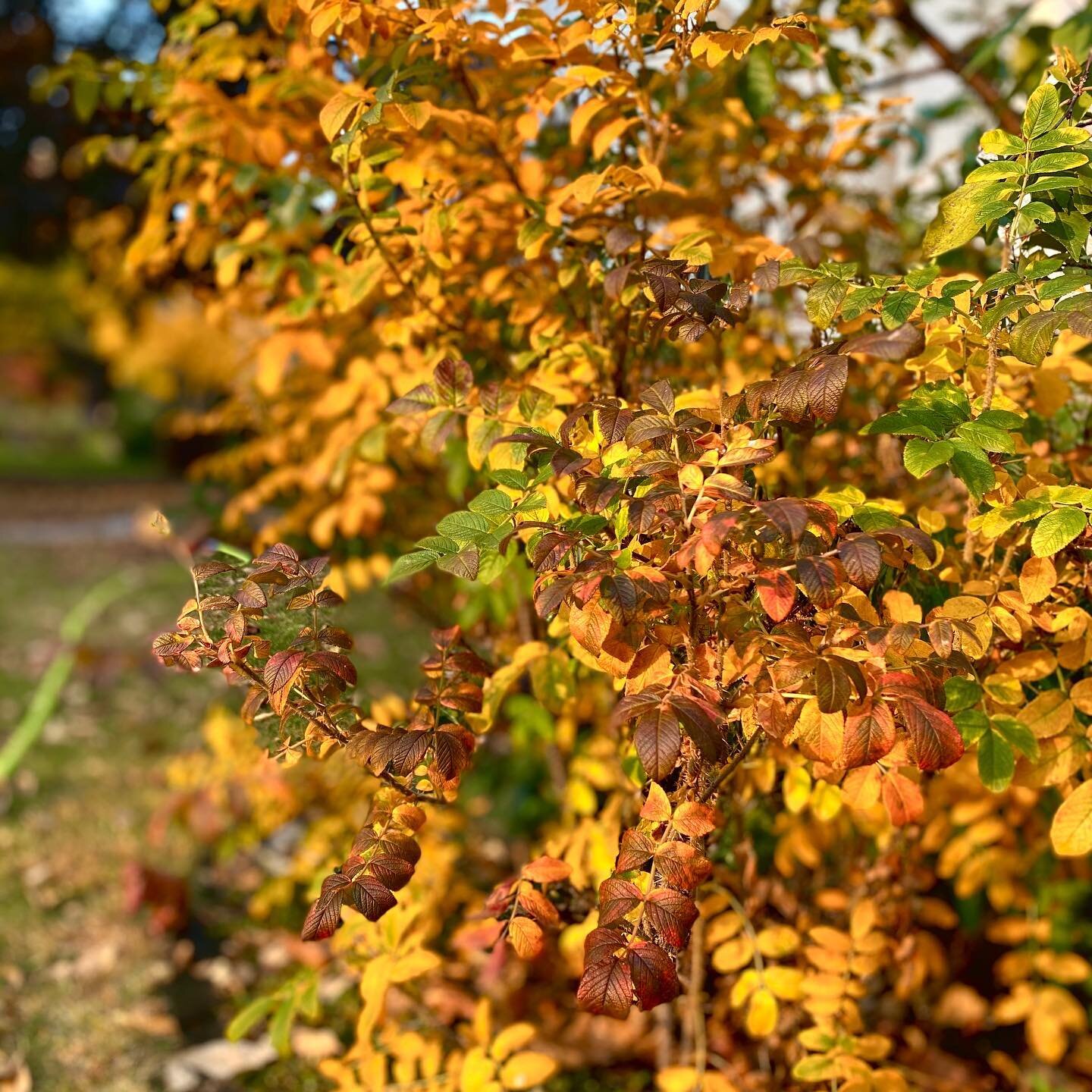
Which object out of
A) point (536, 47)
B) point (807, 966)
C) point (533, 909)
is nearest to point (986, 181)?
point (536, 47)

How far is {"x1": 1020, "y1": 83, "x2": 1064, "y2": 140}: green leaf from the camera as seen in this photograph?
113cm

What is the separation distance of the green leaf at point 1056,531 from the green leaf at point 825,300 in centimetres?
33

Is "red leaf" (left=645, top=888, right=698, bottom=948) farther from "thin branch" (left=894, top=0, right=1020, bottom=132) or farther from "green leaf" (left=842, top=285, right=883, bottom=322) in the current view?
"thin branch" (left=894, top=0, right=1020, bottom=132)

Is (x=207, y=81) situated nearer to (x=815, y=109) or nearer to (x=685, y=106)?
(x=685, y=106)

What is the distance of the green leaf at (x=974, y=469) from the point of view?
108cm

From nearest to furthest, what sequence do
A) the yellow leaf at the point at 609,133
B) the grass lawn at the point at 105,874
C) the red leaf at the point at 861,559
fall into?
the red leaf at the point at 861,559, the yellow leaf at the point at 609,133, the grass lawn at the point at 105,874

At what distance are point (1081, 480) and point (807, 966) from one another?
36.7 inches

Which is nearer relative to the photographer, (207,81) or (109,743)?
(207,81)

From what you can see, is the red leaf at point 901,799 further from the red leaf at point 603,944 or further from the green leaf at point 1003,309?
the green leaf at point 1003,309

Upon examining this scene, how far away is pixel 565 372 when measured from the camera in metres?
1.59

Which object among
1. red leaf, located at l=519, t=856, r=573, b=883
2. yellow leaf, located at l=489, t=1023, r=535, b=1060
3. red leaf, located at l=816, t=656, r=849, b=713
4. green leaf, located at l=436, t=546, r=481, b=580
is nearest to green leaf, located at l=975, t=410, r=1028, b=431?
red leaf, located at l=816, t=656, r=849, b=713

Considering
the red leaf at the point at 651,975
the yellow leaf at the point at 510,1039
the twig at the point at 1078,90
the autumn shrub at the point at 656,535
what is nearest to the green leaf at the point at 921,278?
the autumn shrub at the point at 656,535

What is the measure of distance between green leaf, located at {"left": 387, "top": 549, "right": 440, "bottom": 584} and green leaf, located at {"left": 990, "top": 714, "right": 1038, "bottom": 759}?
69 cm

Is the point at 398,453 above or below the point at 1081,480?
below
